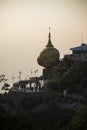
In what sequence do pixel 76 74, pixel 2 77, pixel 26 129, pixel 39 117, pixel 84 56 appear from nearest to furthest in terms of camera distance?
pixel 26 129 → pixel 39 117 → pixel 76 74 → pixel 84 56 → pixel 2 77

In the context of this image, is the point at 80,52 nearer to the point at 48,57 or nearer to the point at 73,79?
the point at 48,57

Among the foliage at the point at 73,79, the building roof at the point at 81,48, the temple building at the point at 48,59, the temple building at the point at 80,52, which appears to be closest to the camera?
the foliage at the point at 73,79

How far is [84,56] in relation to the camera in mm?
12844

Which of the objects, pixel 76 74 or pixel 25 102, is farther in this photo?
pixel 76 74

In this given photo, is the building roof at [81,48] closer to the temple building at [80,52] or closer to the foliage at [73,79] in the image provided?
the temple building at [80,52]

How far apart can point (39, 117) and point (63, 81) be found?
7.46 feet

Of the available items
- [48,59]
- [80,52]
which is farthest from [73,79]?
[48,59]

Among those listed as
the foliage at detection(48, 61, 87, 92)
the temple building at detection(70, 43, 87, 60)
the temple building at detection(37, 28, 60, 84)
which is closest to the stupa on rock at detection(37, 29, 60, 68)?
the temple building at detection(37, 28, 60, 84)

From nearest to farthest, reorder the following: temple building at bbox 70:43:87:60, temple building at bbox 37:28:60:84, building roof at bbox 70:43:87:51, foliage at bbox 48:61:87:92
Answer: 1. foliage at bbox 48:61:87:92
2. temple building at bbox 70:43:87:60
3. building roof at bbox 70:43:87:51
4. temple building at bbox 37:28:60:84

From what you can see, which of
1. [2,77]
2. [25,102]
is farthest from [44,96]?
[2,77]

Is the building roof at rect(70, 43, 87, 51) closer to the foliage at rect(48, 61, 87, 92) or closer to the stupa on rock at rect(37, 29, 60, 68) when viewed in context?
the stupa on rock at rect(37, 29, 60, 68)

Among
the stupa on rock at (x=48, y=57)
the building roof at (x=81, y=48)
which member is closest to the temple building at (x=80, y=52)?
the building roof at (x=81, y=48)

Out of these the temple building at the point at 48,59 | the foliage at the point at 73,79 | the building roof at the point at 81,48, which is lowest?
the foliage at the point at 73,79

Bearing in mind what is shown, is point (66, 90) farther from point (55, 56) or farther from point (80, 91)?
point (55, 56)
